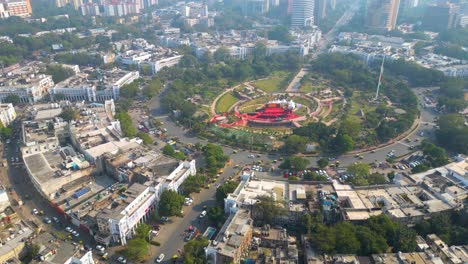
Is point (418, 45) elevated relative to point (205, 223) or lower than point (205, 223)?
elevated

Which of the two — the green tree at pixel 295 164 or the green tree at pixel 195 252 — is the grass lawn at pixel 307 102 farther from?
the green tree at pixel 195 252

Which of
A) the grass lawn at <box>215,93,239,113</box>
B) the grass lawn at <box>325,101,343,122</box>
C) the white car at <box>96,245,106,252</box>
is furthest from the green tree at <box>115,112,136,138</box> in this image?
the grass lawn at <box>325,101,343,122</box>

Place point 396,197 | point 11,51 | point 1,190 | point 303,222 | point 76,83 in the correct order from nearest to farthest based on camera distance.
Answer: point 303,222 < point 396,197 < point 1,190 < point 76,83 < point 11,51

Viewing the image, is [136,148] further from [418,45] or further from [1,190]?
[418,45]

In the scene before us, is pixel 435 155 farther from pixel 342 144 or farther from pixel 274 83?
pixel 274 83

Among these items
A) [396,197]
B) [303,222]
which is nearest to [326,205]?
[303,222]

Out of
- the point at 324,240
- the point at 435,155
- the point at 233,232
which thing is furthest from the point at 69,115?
the point at 435,155

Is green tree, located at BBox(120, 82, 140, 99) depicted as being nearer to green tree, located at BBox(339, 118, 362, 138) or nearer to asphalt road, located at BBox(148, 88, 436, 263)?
asphalt road, located at BBox(148, 88, 436, 263)
